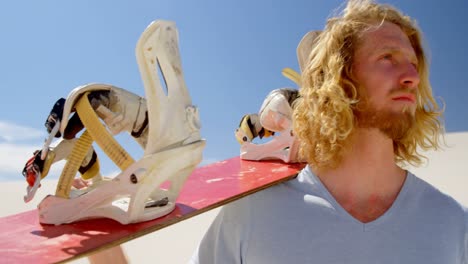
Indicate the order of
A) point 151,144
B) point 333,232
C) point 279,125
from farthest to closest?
point 279,125 < point 151,144 < point 333,232

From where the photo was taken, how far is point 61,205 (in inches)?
90.4

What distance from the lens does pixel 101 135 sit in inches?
86.3

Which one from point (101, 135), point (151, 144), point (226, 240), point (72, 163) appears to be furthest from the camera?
point (72, 163)

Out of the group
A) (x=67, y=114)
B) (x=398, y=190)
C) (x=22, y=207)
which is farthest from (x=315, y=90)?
(x=22, y=207)

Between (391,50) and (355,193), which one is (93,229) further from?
(391,50)

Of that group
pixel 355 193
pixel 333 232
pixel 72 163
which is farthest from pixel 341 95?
pixel 72 163

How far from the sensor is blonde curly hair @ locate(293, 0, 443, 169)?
193cm

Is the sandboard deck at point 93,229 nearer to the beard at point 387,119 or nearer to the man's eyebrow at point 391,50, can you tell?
the beard at point 387,119

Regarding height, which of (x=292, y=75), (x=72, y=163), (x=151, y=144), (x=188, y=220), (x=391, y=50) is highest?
(x=391, y=50)

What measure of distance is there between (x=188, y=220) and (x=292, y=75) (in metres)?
Result: 5.39

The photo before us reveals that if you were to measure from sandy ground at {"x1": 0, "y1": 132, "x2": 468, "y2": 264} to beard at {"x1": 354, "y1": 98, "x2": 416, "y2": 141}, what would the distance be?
1.93 m

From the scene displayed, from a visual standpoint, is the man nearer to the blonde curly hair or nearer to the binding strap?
the blonde curly hair

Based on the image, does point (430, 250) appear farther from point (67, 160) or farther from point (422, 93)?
point (67, 160)

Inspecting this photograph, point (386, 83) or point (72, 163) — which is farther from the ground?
point (386, 83)
